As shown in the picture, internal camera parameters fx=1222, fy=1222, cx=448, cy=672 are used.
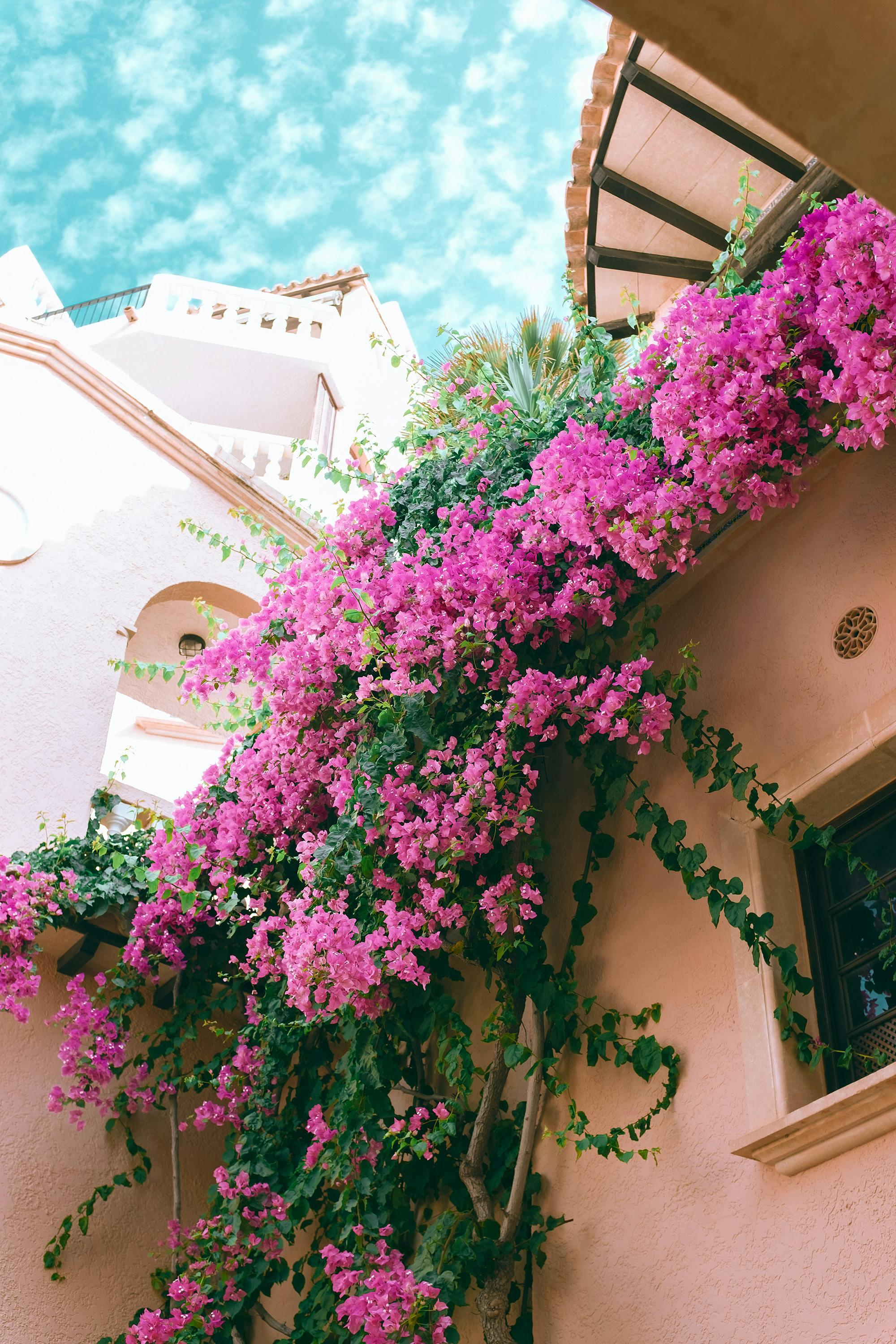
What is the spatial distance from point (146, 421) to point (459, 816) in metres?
5.24

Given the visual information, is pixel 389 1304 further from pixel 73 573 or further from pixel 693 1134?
pixel 73 573

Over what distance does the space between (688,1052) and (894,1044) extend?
2.44 feet

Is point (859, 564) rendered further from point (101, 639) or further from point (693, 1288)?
point (101, 639)

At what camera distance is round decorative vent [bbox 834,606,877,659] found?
389 cm

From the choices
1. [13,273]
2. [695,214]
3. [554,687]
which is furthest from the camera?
[13,273]

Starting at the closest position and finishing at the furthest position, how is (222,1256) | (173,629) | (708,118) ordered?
(222,1256), (708,118), (173,629)

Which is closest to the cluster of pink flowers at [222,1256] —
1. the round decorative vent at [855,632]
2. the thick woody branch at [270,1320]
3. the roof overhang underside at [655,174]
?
the thick woody branch at [270,1320]

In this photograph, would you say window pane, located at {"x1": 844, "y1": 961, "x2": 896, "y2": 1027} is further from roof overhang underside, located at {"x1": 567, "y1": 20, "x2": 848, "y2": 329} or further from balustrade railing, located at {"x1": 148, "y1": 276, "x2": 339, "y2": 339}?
balustrade railing, located at {"x1": 148, "y1": 276, "x2": 339, "y2": 339}

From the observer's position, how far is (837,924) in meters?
3.86

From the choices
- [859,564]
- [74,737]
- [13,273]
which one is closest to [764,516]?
[859,564]

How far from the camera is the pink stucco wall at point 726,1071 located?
3.30 metres

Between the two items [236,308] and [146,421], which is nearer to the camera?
[146,421]

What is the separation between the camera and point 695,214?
7.02 metres

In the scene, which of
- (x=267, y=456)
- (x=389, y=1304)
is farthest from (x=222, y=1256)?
(x=267, y=456)
